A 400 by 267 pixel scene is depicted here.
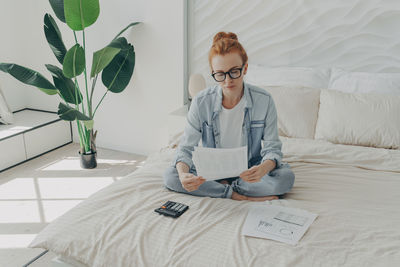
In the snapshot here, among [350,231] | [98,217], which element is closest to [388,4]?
[350,231]

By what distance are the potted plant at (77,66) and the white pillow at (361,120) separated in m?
1.55

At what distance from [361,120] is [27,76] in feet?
7.71

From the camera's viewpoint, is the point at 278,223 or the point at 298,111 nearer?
the point at 278,223

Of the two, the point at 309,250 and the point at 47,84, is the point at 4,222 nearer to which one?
the point at 47,84

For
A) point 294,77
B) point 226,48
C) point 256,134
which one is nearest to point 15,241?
point 256,134

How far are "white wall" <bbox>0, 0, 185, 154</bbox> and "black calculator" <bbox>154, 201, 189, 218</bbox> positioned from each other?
1.75 metres

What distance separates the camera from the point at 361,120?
7.71 ft

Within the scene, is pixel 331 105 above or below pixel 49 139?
above

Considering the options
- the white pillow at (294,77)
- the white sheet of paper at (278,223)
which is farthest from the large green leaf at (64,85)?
the white sheet of paper at (278,223)

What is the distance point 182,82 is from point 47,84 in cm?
105

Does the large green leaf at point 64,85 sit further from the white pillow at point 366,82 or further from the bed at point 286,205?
the white pillow at point 366,82

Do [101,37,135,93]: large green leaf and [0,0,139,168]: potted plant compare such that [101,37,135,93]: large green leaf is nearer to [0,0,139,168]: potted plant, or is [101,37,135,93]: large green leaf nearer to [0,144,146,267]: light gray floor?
[0,0,139,168]: potted plant

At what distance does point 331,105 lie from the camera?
2.45 meters

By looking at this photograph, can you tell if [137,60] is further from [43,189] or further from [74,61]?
[43,189]
